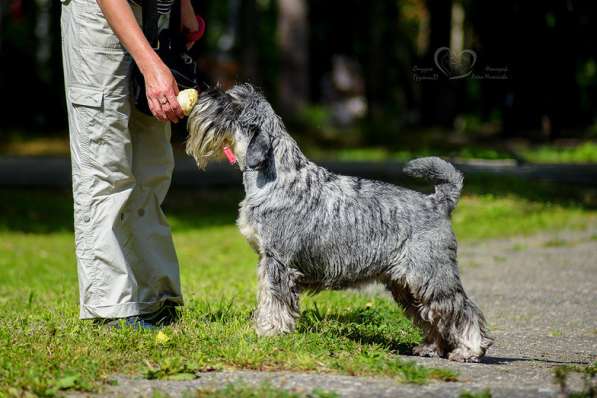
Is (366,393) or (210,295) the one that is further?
(210,295)

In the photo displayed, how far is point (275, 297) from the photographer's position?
5809 millimetres

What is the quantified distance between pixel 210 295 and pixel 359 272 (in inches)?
101

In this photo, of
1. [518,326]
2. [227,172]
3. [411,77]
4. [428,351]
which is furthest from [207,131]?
[411,77]

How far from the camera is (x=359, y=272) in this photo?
5.91 metres

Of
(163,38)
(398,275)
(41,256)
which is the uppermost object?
(163,38)

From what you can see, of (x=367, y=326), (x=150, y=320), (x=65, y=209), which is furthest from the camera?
(x=65, y=209)

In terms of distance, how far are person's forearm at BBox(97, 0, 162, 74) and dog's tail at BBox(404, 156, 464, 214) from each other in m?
1.83

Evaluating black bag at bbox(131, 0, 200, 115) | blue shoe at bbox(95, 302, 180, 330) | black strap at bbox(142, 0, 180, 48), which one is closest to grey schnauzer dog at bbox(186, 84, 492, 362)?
black bag at bbox(131, 0, 200, 115)

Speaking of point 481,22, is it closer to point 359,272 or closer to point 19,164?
point 19,164

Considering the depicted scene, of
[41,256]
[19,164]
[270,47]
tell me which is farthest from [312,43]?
[41,256]

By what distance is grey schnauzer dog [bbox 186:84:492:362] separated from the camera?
583 cm

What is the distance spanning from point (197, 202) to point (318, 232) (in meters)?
11.0

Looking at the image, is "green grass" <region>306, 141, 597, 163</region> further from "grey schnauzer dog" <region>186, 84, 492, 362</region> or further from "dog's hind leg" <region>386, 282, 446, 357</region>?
"grey schnauzer dog" <region>186, 84, 492, 362</region>

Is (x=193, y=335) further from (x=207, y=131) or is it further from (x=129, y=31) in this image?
(x=129, y=31)
